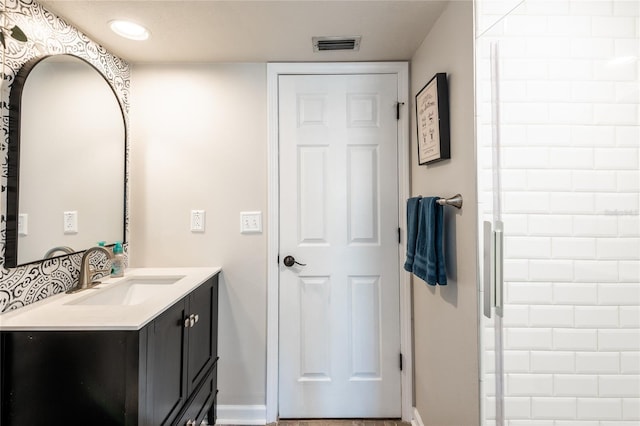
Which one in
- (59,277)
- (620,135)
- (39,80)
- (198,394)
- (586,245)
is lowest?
(198,394)

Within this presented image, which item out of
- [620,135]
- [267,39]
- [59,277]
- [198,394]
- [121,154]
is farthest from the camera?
[121,154]

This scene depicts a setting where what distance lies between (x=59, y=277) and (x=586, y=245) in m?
2.06

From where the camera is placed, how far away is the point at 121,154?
1800 millimetres

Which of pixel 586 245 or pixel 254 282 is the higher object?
pixel 586 245

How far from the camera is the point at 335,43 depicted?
1680 millimetres

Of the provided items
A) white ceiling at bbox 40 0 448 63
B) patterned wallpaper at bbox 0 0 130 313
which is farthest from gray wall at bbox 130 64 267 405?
patterned wallpaper at bbox 0 0 130 313

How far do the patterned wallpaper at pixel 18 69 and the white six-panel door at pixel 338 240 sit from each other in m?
1.03

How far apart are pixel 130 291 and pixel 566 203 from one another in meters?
1.97

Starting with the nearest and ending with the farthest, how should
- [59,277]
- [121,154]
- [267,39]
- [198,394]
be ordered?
1. [59,277]
2. [198,394]
3. [267,39]
4. [121,154]

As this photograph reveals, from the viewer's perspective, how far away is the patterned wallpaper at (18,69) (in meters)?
1.14

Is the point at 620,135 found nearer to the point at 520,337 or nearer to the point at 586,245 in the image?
the point at 586,245

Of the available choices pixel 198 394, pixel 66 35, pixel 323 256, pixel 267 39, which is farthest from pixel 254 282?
pixel 66 35

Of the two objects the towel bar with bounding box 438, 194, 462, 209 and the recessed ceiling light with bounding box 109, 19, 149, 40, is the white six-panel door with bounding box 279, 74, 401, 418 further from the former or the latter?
the recessed ceiling light with bounding box 109, 19, 149, 40

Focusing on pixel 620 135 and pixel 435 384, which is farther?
pixel 435 384
